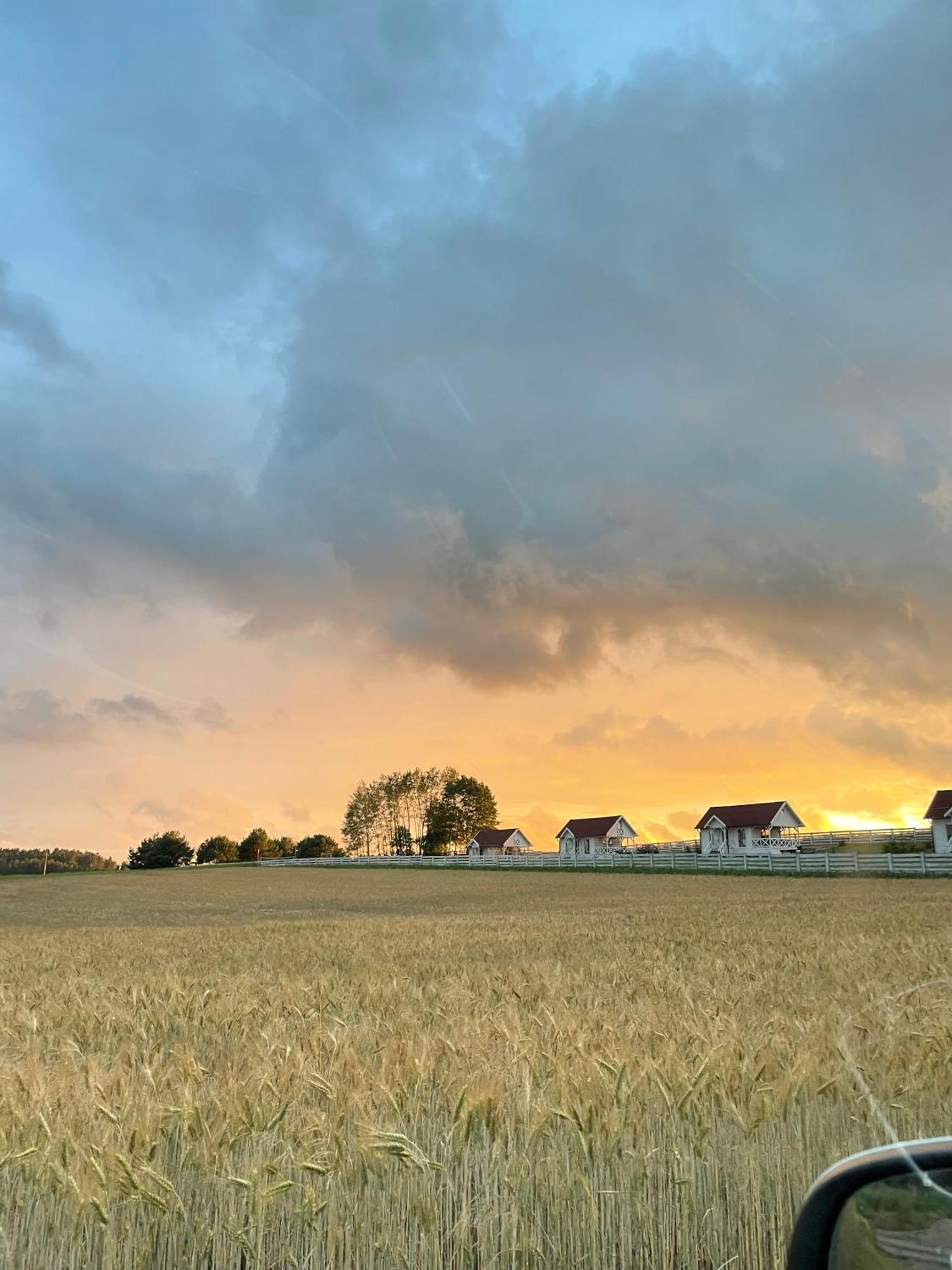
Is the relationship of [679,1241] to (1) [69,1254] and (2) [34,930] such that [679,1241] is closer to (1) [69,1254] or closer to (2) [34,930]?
(1) [69,1254]

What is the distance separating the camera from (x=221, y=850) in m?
140

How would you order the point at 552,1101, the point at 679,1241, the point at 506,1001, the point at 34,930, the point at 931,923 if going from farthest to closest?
the point at 34,930, the point at 931,923, the point at 506,1001, the point at 552,1101, the point at 679,1241

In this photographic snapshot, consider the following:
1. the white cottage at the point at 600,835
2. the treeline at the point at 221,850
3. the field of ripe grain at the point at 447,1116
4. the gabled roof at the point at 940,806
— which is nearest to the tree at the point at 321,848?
the treeline at the point at 221,850

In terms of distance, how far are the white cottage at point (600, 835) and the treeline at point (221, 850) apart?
35.0 meters

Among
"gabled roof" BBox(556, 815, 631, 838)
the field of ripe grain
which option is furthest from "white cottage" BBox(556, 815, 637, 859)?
the field of ripe grain

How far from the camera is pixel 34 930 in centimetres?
2570

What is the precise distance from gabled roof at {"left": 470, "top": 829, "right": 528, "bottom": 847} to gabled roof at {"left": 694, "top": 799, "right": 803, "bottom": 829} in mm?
28121

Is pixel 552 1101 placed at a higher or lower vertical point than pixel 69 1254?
higher

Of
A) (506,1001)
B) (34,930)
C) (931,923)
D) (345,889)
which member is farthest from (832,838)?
(506,1001)

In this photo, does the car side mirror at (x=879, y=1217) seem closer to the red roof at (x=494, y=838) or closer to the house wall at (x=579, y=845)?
the house wall at (x=579, y=845)

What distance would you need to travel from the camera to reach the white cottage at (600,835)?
10712 centimetres

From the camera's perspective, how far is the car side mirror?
1569mm

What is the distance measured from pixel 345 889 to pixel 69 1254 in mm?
48781

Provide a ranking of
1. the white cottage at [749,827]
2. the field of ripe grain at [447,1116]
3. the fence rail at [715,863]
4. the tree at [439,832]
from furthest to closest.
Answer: the tree at [439,832] < the white cottage at [749,827] < the fence rail at [715,863] < the field of ripe grain at [447,1116]
